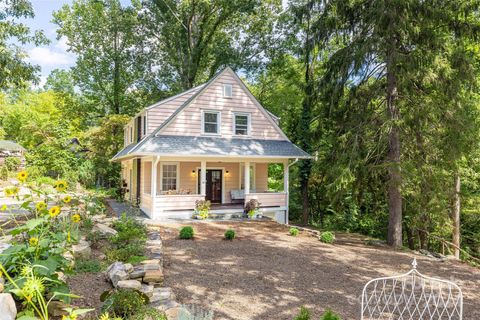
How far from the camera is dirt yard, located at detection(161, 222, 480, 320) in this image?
536 centimetres

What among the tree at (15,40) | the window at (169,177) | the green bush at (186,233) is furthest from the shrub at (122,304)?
the window at (169,177)

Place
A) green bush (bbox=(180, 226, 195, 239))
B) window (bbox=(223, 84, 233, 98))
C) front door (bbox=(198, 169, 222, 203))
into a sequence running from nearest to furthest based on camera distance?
green bush (bbox=(180, 226, 195, 239)), window (bbox=(223, 84, 233, 98)), front door (bbox=(198, 169, 222, 203))

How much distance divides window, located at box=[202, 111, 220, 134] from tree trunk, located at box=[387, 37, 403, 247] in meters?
7.67

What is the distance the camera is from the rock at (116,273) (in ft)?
16.2

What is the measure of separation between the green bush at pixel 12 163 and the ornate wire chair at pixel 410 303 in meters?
29.8

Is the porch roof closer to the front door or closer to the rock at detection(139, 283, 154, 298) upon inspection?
the front door

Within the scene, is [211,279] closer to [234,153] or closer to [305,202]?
[234,153]

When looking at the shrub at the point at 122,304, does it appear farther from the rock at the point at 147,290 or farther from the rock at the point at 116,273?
the rock at the point at 116,273

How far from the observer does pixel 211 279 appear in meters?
6.37

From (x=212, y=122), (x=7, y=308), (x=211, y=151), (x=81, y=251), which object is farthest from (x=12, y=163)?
(x=7, y=308)

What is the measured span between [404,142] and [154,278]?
32.3 ft

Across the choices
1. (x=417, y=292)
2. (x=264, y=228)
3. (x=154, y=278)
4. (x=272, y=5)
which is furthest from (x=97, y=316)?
(x=272, y=5)

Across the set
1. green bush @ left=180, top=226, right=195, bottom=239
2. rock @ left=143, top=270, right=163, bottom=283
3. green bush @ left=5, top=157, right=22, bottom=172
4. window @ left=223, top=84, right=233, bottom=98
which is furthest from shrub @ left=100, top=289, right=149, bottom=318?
green bush @ left=5, top=157, right=22, bottom=172

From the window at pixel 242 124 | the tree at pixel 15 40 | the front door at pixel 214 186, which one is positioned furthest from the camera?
the front door at pixel 214 186
